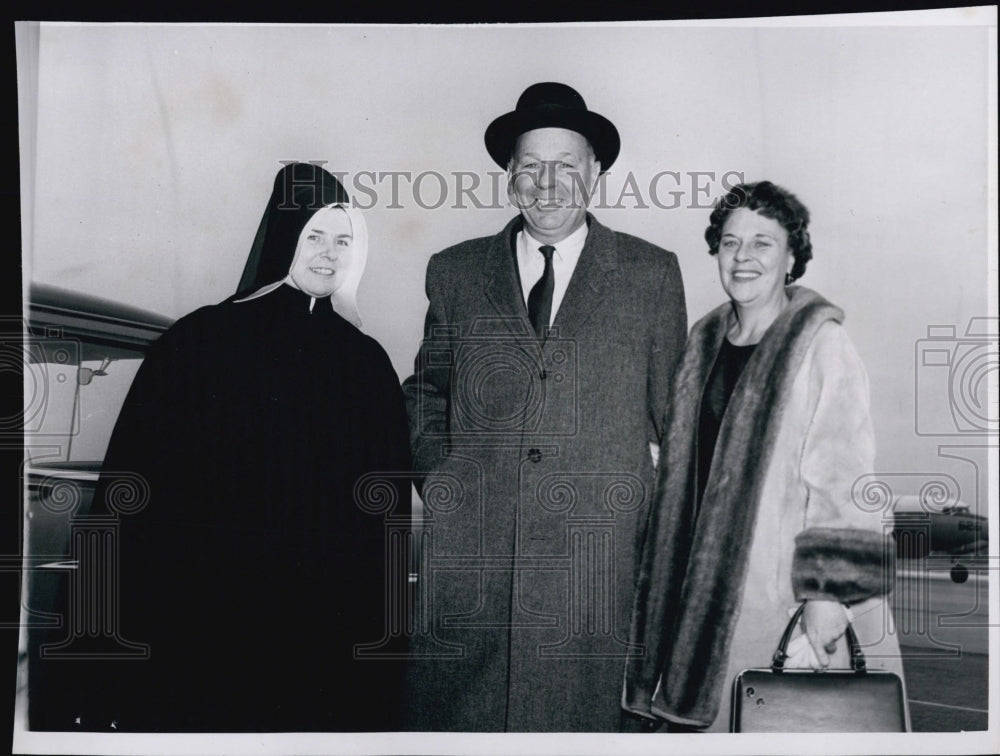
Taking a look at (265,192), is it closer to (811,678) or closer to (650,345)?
(650,345)

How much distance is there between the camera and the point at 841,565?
3.21m

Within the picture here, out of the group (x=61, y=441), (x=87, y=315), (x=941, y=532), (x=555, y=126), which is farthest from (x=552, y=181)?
(x=61, y=441)

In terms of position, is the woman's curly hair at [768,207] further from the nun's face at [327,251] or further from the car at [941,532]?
the nun's face at [327,251]

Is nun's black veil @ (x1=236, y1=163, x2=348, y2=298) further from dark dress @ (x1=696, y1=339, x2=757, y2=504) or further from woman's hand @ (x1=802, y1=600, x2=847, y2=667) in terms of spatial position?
woman's hand @ (x1=802, y1=600, x2=847, y2=667)

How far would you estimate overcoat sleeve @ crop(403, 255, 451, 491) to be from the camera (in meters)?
3.29

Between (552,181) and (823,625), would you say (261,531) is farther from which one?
(823,625)

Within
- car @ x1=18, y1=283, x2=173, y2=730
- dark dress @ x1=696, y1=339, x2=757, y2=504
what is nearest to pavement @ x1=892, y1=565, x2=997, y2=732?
dark dress @ x1=696, y1=339, x2=757, y2=504

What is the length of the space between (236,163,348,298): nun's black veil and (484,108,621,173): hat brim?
528 mm

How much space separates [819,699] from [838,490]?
2.20 ft

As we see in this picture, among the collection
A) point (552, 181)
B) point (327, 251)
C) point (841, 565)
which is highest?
point (552, 181)

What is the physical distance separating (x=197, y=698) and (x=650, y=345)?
1864 mm

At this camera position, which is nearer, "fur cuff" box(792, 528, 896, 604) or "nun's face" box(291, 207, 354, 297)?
"fur cuff" box(792, 528, 896, 604)

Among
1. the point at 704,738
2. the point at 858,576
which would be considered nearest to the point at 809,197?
the point at 858,576

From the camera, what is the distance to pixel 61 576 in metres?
3.34
